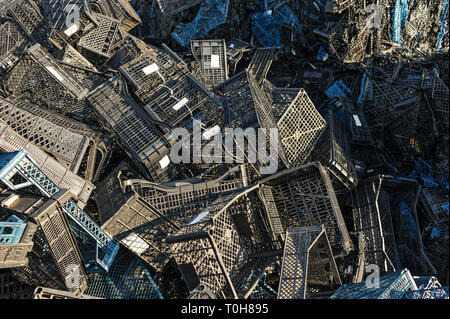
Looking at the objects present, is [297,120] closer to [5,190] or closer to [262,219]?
[262,219]

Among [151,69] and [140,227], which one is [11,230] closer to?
[140,227]

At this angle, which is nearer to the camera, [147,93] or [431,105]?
[147,93]

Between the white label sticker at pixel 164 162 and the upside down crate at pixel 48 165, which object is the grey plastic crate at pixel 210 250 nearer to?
the white label sticker at pixel 164 162

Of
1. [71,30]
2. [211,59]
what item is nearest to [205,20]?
[211,59]

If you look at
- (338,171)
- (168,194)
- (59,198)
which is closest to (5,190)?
(59,198)

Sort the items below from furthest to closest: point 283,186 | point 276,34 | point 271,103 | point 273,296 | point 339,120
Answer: point 276,34, point 339,120, point 271,103, point 283,186, point 273,296

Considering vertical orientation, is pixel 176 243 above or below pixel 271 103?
below
